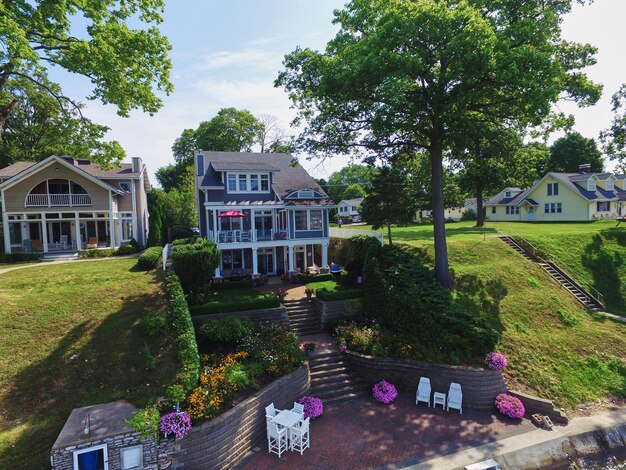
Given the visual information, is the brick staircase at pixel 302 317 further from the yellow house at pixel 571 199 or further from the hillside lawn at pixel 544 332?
the yellow house at pixel 571 199

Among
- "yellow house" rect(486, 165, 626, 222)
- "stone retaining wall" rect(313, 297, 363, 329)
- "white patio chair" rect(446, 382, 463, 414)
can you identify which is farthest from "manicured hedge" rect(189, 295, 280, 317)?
"yellow house" rect(486, 165, 626, 222)

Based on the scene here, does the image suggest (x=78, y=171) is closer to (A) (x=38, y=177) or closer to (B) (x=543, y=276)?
(A) (x=38, y=177)

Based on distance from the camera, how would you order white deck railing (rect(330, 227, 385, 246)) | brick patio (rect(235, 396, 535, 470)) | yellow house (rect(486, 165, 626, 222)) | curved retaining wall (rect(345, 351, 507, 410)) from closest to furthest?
brick patio (rect(235, 396, 535, 470)), curved retaining wall (rect(345, 351, 507, 410)), white deck railing (rect(330, 227, 385, 246)), yellow house (rect(486, 165, 626, 222))

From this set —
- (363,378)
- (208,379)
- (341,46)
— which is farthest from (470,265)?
(208,379)

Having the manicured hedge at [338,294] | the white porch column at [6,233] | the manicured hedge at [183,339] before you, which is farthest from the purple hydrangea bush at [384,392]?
the white porch column at [6,233]

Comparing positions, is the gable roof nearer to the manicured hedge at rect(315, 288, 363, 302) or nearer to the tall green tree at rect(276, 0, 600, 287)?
the tall green tree at rect(276, 0, 600, 287)

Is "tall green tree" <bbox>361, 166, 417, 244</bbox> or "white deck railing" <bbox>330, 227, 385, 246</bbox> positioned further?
"tall green tree" <bbox>361, 166, 417, 244</bbox>
